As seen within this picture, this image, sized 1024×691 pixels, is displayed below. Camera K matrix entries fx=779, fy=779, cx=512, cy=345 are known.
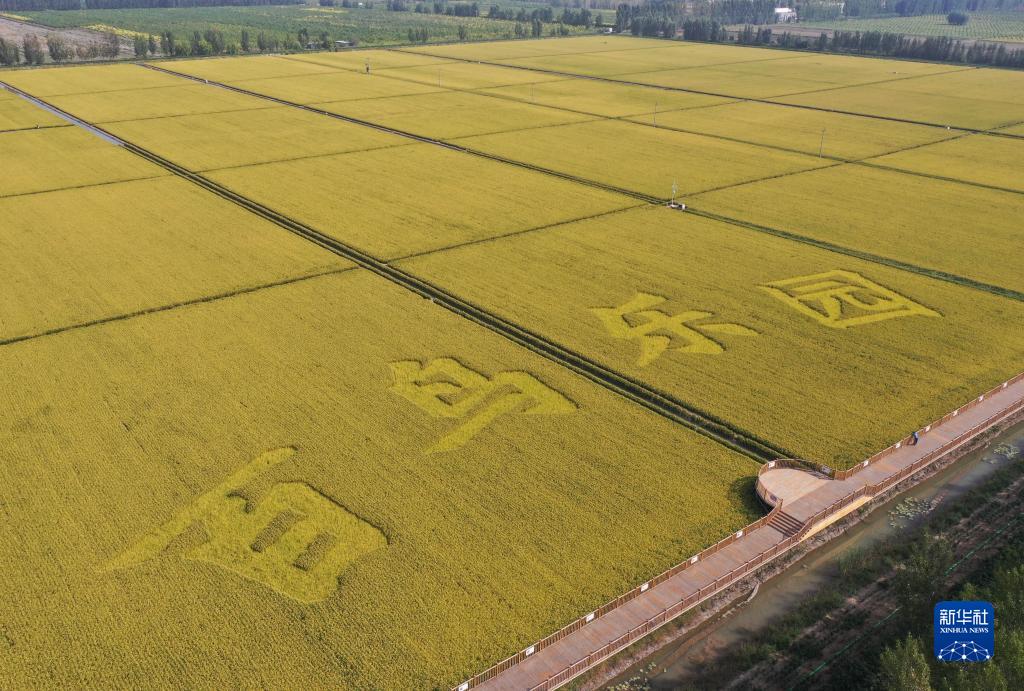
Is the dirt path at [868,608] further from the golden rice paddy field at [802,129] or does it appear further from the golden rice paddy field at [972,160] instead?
the golden rice paddy field at [802,129]

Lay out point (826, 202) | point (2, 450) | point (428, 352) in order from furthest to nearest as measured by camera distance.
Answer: point (826, 202)
point (428, 352)
point (2, 450)

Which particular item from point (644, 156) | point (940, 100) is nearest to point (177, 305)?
point (644, 156)

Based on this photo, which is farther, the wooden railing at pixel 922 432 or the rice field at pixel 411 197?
the rice field at pixel 411 197

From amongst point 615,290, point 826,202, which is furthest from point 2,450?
point 826,202

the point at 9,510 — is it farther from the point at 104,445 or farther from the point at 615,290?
the point at 615,290

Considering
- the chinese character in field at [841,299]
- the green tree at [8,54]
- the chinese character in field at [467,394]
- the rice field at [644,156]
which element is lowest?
the chinese character in field at [467,394]

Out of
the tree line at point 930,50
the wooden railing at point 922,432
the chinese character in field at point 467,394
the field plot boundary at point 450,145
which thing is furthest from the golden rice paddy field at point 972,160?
the tree line at point 930,50

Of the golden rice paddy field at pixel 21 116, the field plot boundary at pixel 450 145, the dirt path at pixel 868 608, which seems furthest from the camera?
the golden rice paddy field at pixel 21 116
